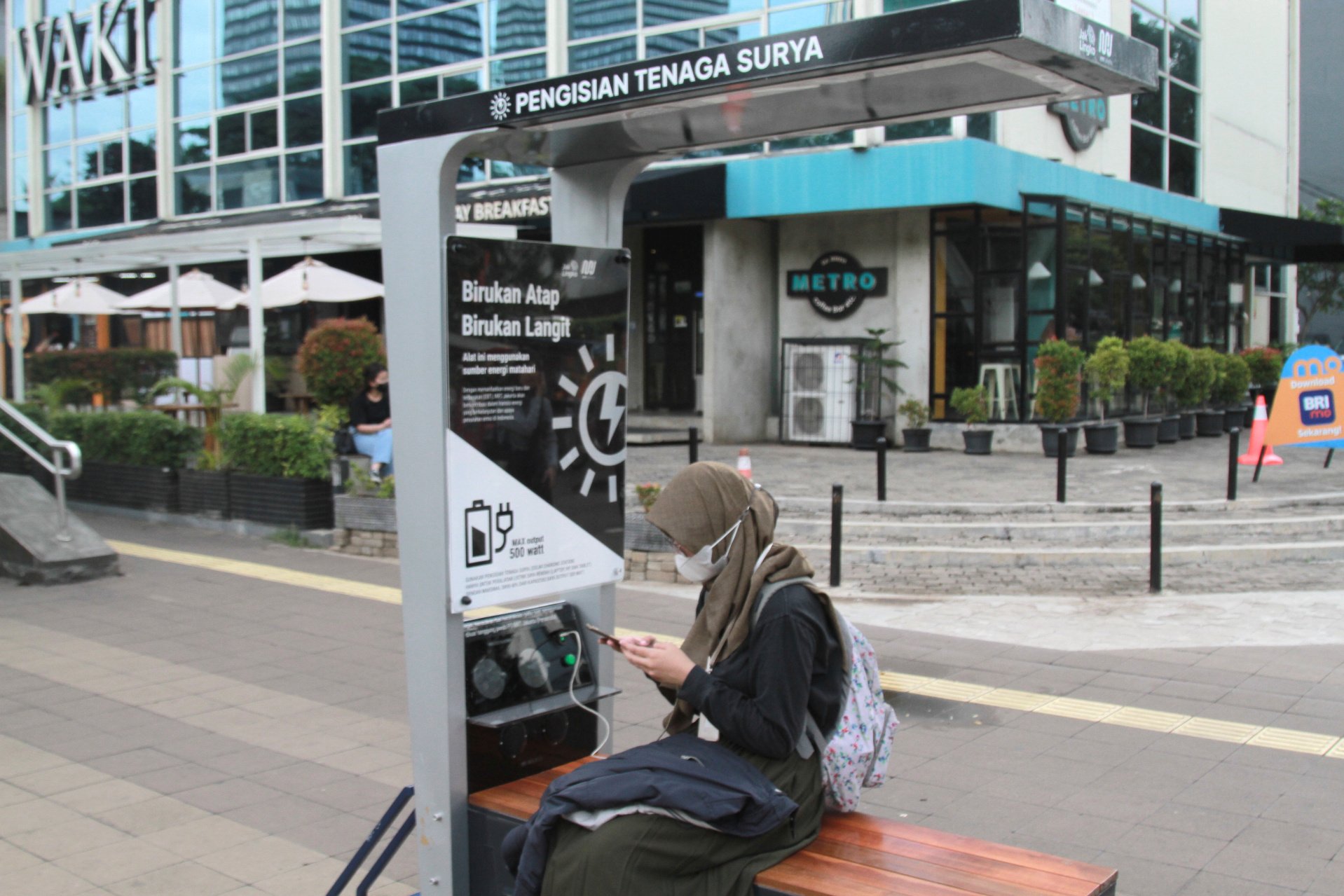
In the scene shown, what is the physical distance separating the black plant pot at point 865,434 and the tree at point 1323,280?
930 inches

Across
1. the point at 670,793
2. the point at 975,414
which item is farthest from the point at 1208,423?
the point at 670,793

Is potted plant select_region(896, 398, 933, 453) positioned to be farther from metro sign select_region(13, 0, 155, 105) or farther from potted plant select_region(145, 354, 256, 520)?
metro sign select_region(13, 0, 155, 105)

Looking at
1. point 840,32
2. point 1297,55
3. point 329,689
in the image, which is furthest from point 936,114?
point 1297,55

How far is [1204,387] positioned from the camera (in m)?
21.1

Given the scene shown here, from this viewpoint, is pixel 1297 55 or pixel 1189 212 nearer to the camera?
pixel 1189 212

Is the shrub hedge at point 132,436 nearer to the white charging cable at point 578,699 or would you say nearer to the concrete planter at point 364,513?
the concrete planter at point 364,513

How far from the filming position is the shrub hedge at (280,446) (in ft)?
40.7

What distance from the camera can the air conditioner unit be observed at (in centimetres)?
1941

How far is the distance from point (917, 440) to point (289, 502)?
981 cm

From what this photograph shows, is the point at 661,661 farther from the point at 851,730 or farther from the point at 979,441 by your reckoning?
the point at 979,441

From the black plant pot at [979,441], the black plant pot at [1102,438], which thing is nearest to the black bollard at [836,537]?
the black plant pot at [979,441]

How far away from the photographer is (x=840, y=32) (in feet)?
9.72

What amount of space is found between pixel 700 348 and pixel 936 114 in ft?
61.4

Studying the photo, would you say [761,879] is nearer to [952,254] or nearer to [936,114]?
[936,114]
